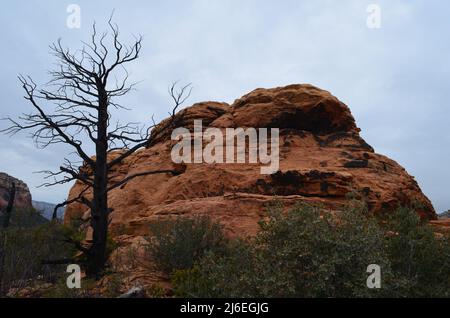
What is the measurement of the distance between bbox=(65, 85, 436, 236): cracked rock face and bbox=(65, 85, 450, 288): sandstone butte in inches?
1.3

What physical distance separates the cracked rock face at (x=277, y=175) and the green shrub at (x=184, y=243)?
65.5 inches

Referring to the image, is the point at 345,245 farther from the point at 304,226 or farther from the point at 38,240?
the point at 38,240

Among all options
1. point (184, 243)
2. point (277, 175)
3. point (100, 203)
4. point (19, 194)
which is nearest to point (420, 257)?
point (184, 243)

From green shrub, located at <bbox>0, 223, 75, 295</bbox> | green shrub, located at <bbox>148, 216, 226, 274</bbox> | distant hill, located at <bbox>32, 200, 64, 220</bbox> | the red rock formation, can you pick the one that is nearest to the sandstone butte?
green shrub, located at <bbox>148, 216, 226, 274</bbox>

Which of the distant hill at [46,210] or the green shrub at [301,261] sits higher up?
the distant hill at [46,210]

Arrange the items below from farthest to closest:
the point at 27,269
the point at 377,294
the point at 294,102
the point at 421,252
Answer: the point at 294,102
the point at 27,269
the point at 421,252
the point at 377,294

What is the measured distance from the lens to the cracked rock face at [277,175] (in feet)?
44.3

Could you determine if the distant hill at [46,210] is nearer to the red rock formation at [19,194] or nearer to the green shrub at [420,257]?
the red rock formation at [19,194]

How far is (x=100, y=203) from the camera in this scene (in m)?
10.0

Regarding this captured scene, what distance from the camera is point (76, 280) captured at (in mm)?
8180

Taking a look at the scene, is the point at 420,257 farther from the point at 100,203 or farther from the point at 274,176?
the point at 274,176

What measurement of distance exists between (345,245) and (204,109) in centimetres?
1613

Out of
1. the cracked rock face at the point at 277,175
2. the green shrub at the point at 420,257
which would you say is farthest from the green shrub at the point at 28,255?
the green shrub at the point at 420,257
